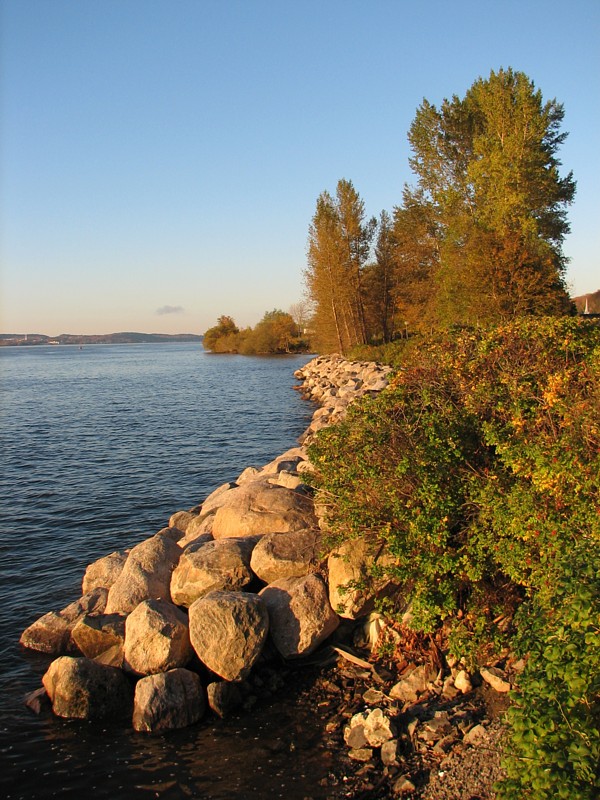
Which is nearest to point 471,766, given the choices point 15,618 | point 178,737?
point 178,737

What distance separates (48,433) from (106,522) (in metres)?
17.1

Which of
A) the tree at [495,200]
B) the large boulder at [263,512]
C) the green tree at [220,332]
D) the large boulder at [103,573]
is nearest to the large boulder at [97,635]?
the large boulder at [103,573]

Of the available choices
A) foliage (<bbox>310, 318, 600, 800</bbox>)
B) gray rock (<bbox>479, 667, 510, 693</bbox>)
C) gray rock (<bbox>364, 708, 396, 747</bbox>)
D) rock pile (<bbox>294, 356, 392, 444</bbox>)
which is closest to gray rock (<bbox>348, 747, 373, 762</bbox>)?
gray rock (<bbox>364, 708, 396, 747</bbox>)

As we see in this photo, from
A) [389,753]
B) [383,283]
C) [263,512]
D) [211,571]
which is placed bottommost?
[389,753]

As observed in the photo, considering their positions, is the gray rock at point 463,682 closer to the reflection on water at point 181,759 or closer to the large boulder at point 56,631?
the reflection on water at point 181,759

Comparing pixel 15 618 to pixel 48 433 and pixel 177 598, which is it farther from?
pixel 48 433

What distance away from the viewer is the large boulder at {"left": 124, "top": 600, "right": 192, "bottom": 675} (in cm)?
890

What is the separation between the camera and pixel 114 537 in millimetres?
15711

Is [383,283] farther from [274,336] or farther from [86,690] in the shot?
[86,690]

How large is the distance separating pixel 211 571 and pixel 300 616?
189 cm

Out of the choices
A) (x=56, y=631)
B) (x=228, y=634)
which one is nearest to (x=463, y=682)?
(x=228, y=634)

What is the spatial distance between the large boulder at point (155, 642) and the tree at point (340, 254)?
47976mm

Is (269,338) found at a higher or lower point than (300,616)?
higher

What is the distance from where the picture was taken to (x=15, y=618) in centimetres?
1155
